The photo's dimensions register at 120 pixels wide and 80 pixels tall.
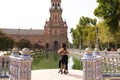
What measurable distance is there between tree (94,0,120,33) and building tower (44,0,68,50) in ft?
287

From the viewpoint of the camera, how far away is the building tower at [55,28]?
400 feet

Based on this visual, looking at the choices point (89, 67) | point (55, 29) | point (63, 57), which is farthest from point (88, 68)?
point (55, 29)

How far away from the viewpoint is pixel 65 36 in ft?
405

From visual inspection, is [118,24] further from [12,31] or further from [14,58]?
[12,31]

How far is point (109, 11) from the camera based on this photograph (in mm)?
33938

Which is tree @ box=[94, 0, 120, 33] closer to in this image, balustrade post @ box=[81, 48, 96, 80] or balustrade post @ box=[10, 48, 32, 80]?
balustrade post @ box=[81, 48, 96, 80]

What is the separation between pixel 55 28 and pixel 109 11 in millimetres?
89662

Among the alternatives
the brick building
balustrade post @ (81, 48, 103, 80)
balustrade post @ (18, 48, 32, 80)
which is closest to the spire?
the brick building

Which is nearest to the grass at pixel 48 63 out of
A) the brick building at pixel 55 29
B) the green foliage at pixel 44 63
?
the green foliage at pixel 44 63

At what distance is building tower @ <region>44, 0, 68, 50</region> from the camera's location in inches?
4806


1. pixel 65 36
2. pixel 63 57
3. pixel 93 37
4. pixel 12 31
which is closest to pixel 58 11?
pixel 65 36

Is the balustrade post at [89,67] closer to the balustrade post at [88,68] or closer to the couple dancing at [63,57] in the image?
the balustrade post at [88,68]

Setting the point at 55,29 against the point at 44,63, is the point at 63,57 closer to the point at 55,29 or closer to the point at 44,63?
the point at 44,63

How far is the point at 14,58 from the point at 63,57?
168 inches
